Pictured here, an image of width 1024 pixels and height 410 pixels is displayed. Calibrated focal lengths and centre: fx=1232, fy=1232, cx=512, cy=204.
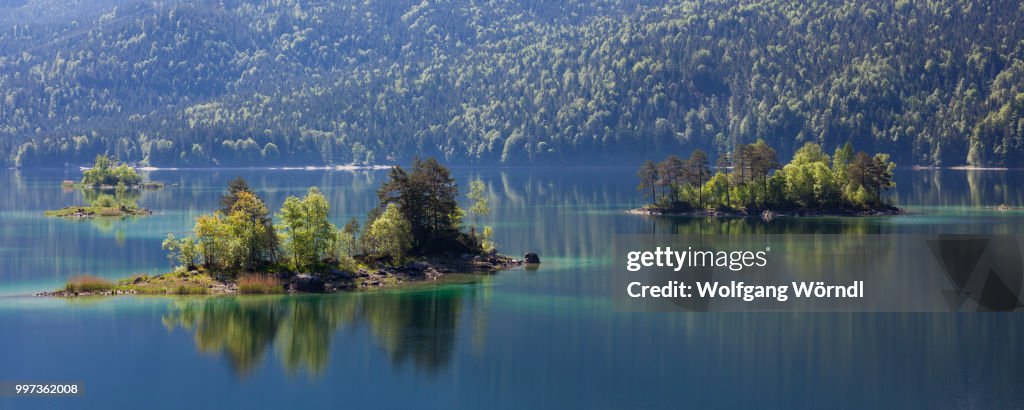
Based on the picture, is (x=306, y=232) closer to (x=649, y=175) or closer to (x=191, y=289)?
(x=191, y=289)

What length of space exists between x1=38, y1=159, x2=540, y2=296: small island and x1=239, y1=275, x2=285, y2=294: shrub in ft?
0.26

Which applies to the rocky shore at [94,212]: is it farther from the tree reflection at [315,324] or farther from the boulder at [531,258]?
the tree reflection at [315,324]

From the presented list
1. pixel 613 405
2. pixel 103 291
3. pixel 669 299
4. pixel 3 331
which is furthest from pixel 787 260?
pixel 3 331

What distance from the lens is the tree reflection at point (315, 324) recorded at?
7888cm

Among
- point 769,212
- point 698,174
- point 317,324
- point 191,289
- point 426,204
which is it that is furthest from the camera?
point 698,174

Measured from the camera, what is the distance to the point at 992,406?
2603 inches

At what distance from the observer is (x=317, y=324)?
8769 centimetres

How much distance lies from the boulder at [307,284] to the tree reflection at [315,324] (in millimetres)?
1661

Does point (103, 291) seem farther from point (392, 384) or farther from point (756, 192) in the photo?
point (756, 192)

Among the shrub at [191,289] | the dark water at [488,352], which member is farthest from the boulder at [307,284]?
the shrub at [191,289]

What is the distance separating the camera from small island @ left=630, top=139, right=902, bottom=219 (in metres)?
176

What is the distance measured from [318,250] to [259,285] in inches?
285

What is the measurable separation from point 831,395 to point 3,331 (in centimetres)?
5473

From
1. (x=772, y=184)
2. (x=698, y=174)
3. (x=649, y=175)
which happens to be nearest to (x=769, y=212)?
(x=772, y=184)
